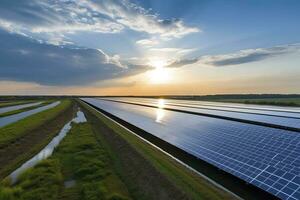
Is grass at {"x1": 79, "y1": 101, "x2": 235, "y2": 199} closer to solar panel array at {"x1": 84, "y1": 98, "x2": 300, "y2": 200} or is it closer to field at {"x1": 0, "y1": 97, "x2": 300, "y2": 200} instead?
field at {"x1": 0, "y1": 97, "x2": 300, "y2": 200}

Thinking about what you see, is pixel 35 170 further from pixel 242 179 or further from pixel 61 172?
pixel 242 179

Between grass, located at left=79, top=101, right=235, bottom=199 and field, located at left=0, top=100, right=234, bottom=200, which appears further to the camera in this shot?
field, located at left=0, top=100, right=234, bottom=200

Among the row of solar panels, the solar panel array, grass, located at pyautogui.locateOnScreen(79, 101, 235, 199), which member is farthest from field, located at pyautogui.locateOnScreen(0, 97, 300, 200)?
the row of solar panels

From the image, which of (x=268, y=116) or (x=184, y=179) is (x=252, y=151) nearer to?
(x=184, y=179)

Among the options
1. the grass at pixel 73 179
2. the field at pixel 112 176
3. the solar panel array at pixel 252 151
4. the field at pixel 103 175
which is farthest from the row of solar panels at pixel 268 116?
the grass at pixel 73 179

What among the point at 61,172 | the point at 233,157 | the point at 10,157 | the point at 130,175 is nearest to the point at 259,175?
the point at 233,157

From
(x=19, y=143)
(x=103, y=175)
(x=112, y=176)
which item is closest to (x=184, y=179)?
(x=112, y=176)
